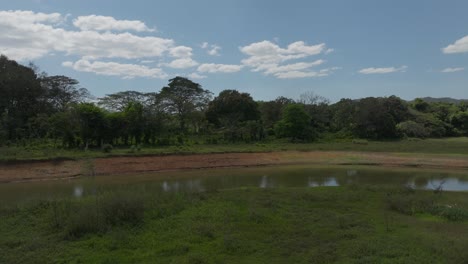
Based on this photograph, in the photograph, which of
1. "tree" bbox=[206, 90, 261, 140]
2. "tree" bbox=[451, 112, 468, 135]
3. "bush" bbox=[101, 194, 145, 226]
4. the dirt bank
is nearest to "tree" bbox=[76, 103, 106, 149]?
the dirt bank

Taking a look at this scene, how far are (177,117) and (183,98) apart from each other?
3402 millimetres

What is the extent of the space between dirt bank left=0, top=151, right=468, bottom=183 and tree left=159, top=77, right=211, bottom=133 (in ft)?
51.2

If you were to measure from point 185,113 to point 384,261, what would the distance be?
41023 millimetres

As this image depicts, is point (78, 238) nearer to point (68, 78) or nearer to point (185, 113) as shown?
point (185, 113)

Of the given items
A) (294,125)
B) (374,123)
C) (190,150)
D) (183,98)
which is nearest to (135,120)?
(190,150)

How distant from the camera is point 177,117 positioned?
153ft

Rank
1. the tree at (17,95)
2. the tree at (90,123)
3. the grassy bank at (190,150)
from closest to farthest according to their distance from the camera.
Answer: the grassy bank at (190,150) → the tree at (90,123) → the tree at (17,95)

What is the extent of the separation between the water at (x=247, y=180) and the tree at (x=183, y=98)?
18890 mm

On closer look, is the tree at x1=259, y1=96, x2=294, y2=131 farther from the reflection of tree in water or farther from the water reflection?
the water reflection

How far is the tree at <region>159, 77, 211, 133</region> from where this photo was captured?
4612 centimetres

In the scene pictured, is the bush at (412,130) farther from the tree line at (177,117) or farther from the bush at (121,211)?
the bush at (121,211)

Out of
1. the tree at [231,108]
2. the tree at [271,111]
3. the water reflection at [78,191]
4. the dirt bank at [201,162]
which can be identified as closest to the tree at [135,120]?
the dirt bank at [201,162]

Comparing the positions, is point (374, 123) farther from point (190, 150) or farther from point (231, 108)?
point (190, 150)

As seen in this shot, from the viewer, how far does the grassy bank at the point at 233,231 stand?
7.73 m
